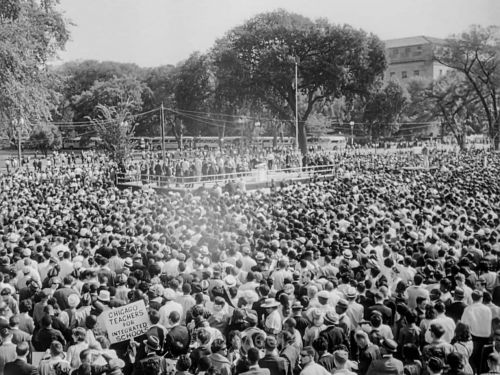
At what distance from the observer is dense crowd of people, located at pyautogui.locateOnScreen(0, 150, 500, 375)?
6.62 meters

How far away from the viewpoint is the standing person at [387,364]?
619 centimetres

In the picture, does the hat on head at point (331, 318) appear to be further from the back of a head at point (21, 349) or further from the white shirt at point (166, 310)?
the back of a head at point (21, 349)

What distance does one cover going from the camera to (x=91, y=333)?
24.5ft

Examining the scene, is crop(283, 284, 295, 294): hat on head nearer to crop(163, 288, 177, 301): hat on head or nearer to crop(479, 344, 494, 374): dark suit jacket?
crop(163, 288, 177, 301): hat on head

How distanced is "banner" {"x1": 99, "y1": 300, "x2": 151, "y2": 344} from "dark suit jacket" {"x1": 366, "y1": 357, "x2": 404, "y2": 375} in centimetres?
312

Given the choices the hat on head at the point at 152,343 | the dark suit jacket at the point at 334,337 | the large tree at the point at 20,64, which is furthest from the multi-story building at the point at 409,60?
A: the hat on head at the point at 152,343

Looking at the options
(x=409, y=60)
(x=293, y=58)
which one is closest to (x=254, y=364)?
(x=293, y=58)

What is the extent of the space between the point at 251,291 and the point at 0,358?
375cm

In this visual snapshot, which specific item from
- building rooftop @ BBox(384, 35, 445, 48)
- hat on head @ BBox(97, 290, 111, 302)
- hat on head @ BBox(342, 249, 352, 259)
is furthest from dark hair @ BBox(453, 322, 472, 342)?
building rooftop @ BBox(384, 35, 445, 48)

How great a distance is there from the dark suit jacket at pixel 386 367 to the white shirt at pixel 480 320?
2158 millimetres

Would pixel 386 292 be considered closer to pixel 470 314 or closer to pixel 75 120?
pixel 470 314

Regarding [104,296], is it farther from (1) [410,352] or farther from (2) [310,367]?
(1) [410,352]

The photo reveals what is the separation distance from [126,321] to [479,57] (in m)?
65.0

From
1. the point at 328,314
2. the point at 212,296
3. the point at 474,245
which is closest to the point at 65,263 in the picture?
the point at 212,296
